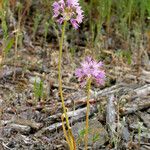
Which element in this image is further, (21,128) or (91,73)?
(21,128)

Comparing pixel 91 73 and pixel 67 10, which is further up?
pixel 67 10

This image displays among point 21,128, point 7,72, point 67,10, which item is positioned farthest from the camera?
point 7,72

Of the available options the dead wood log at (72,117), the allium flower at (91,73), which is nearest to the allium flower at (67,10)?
the allium flower at (91,73)

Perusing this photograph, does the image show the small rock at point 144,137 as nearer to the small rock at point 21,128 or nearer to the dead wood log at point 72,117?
the dead wood log at point 72,117

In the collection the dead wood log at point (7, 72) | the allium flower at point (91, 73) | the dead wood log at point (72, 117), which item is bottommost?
the dead wood log at point (72, 117)

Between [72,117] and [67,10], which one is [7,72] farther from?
[67,10]

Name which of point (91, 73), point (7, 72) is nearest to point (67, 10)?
point (91, 73)

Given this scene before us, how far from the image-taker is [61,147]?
265cm

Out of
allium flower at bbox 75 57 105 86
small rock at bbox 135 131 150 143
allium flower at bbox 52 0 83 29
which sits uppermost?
allium flower at bbox 52 0 83 29

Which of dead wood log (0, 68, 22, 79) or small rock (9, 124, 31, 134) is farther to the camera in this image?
dead wood log (0, 68, 22, 79)

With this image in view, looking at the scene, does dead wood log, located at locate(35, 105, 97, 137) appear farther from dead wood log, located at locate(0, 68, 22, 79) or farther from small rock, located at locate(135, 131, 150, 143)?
dead wood log, located at locate(0, 68, 22, 79)

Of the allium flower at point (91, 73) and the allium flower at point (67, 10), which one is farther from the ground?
the allium flower at point (67, 10)

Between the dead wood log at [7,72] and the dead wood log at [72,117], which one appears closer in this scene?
the dead wood log at [72,117]

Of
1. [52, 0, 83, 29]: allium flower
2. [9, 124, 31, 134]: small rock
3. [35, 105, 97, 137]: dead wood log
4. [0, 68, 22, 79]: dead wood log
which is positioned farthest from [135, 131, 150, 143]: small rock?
[0, 68, 22, 79]: dead wood log
